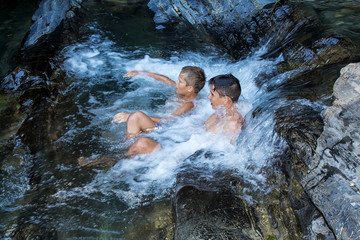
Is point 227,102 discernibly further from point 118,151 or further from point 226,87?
point 118,151

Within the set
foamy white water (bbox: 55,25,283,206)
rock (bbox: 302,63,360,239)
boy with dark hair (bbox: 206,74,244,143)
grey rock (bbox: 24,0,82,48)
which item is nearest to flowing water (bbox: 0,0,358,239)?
foamy white water (bbox: 55,25,283,206)

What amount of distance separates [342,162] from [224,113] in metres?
1.80

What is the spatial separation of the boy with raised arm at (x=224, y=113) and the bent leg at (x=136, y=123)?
22cm

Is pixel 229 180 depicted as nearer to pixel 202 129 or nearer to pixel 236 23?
pixel 202 129

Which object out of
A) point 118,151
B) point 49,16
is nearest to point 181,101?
point 118,151

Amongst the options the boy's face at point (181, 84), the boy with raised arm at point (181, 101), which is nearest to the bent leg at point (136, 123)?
the boy with raised arm at point (181, 101)

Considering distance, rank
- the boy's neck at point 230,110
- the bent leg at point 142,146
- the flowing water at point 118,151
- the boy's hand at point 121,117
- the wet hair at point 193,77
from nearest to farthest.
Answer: the flowing water at point 118,151 < the bent leg at point 142,146 < the boy's neck at point 230,110 < the boy's hand at point 121,117 < the wet hair at point 193,77

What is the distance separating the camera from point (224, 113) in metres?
3.70

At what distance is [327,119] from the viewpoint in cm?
218

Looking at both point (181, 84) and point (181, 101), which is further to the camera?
point (181, 101)

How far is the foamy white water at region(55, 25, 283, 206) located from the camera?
10.3 ft

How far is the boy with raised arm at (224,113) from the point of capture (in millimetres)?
3559

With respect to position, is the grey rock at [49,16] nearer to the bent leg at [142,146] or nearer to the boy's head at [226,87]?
the bent leg at [142,146]

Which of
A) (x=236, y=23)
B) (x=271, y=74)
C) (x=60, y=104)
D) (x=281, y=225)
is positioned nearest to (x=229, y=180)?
(x=281, y=225)
